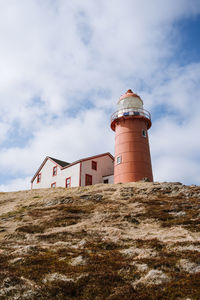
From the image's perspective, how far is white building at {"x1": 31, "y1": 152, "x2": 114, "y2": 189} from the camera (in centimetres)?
4308

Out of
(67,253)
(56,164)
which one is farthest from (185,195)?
(56,164)

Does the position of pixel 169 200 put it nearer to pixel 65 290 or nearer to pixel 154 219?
pixel 154 219

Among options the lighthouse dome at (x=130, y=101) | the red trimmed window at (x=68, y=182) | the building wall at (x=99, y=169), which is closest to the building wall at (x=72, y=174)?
the red trimmed window at (x=68, y=182)

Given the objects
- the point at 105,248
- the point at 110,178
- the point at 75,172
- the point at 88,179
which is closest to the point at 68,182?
the point at 75,172

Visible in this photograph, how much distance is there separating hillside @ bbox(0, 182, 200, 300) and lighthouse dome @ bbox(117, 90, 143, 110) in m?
18.0

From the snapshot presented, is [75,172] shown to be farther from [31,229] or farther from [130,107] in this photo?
[31,229]

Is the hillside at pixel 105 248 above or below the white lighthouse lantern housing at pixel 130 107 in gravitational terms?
below

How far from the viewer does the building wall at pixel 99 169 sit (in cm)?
4328

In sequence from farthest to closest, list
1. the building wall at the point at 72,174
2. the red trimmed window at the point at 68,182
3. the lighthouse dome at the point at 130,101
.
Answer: the red trimmed window at the point at 68,182 < the building wall at the point at 72,174 < the lighthouse dome at the point at 130,101

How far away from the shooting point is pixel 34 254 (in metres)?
11.4

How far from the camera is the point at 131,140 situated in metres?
37.7

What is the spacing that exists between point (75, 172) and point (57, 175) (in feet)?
14.9

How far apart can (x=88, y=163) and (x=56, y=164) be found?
259 inches

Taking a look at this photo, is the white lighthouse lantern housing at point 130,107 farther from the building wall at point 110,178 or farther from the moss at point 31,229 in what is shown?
the moss at point 31,229
